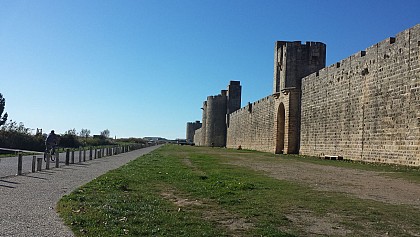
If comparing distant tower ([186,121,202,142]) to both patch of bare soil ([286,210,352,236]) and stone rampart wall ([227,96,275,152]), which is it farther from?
patch of bare soil ([286,210,352,236])

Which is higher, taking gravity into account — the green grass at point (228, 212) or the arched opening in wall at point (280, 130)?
the arched opening in wall at point (280, 130)

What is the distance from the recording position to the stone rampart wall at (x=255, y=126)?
35156 millimetres

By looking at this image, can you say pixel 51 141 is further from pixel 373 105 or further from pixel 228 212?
pixel 228 212

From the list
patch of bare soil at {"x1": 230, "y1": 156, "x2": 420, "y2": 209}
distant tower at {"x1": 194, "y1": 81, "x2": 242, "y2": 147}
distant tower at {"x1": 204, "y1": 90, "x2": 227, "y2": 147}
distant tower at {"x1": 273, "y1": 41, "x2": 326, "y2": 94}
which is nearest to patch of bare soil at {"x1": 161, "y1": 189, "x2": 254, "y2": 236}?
patch of bare soil at {"x1": 230, "y1": 156, "x2": 420, "y2": 209}

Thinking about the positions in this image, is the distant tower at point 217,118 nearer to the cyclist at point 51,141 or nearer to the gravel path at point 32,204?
the cyclist at point 51,141

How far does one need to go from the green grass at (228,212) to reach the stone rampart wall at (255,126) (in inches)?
996

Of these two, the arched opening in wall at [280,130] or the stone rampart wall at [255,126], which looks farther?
the stone rampart wall at [255,126]

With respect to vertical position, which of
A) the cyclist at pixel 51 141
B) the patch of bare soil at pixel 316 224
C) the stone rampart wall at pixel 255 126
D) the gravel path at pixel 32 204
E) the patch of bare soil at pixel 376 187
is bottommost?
the gravel path at pixel 32 204

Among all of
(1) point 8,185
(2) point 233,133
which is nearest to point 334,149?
(1) point 8,185

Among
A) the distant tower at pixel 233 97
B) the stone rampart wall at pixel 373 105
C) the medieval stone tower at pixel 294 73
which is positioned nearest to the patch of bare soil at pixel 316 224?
the stone rampart wall at pixel 373 105

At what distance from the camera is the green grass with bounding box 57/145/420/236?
5199 millimetres

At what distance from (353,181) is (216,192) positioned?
395 centimetres

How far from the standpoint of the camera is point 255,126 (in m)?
40.8

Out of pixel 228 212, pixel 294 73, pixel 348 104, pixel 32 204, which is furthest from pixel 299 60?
pixel 32 204
